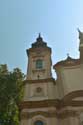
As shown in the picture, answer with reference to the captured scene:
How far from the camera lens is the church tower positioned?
846 inches

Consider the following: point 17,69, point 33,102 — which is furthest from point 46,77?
point 17,69

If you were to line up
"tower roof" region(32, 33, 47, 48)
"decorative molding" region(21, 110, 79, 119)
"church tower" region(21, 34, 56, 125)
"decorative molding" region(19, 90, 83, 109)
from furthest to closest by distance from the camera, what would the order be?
"tower roof" region(32, 33, 47, 48) < "decorative molding" region(19, 90, 83, 109) < "church tower" region(21, 34, 56, 125) < "decorative molding" region(21, 110, 79, 119)

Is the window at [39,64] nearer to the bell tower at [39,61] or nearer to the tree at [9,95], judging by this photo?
the bell tower at [39,61]

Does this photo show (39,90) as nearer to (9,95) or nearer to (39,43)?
(9,95)

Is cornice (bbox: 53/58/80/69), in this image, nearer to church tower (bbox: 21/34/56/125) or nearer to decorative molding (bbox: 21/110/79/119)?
church tower (bbox: 21/34/56/125)

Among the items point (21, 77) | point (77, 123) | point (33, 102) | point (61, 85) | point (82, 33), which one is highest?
point (82, 33)

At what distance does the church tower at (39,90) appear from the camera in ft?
70.5

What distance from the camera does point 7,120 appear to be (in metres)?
25.0

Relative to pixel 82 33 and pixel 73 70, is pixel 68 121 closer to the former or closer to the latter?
pixel 73 70

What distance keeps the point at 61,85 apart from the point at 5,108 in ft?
16.8

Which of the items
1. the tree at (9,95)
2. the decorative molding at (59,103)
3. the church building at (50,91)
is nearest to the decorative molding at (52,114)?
the church building at (50,91)

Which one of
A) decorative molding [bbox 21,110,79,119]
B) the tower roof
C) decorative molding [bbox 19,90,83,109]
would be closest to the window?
the tower roof

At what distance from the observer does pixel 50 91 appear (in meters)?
23.3

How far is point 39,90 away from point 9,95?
130 inches
